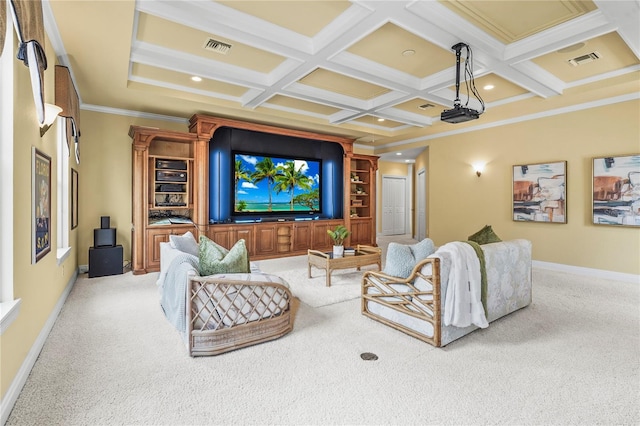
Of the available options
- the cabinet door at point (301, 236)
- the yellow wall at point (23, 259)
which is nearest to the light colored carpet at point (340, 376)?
the yellow wall at point (23, 259)

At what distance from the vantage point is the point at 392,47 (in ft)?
12.2

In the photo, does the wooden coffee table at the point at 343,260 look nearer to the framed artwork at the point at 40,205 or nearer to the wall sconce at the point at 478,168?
the framed artwork at the point at 40,205

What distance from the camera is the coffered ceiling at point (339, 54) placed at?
296cm

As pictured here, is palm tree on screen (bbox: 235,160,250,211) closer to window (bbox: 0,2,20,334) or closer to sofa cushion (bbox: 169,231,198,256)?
sofa cushion (bbox: 169,231,198,256)

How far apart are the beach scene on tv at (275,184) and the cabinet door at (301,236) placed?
0.42 metres

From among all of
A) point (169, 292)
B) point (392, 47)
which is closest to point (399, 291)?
point (169, 292)

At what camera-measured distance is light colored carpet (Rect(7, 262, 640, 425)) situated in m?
1.91

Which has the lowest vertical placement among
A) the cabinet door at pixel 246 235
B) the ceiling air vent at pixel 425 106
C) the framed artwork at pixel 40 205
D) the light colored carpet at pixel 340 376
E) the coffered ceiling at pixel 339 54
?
the light colored carpet at pixel 340 376

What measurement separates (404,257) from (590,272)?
422 centimetres

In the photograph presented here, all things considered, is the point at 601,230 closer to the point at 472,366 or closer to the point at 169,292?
the point at 472,366

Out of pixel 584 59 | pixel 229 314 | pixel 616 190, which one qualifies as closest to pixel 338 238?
pixel 229 314

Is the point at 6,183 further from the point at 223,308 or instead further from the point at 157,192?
the point at 157,192

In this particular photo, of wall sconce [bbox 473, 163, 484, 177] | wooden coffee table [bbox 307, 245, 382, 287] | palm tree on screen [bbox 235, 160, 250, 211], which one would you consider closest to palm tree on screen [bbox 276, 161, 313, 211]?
palm tree on screen [bbox 235, 160, 250, 211]

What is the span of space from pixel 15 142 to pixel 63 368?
5.22 ft
